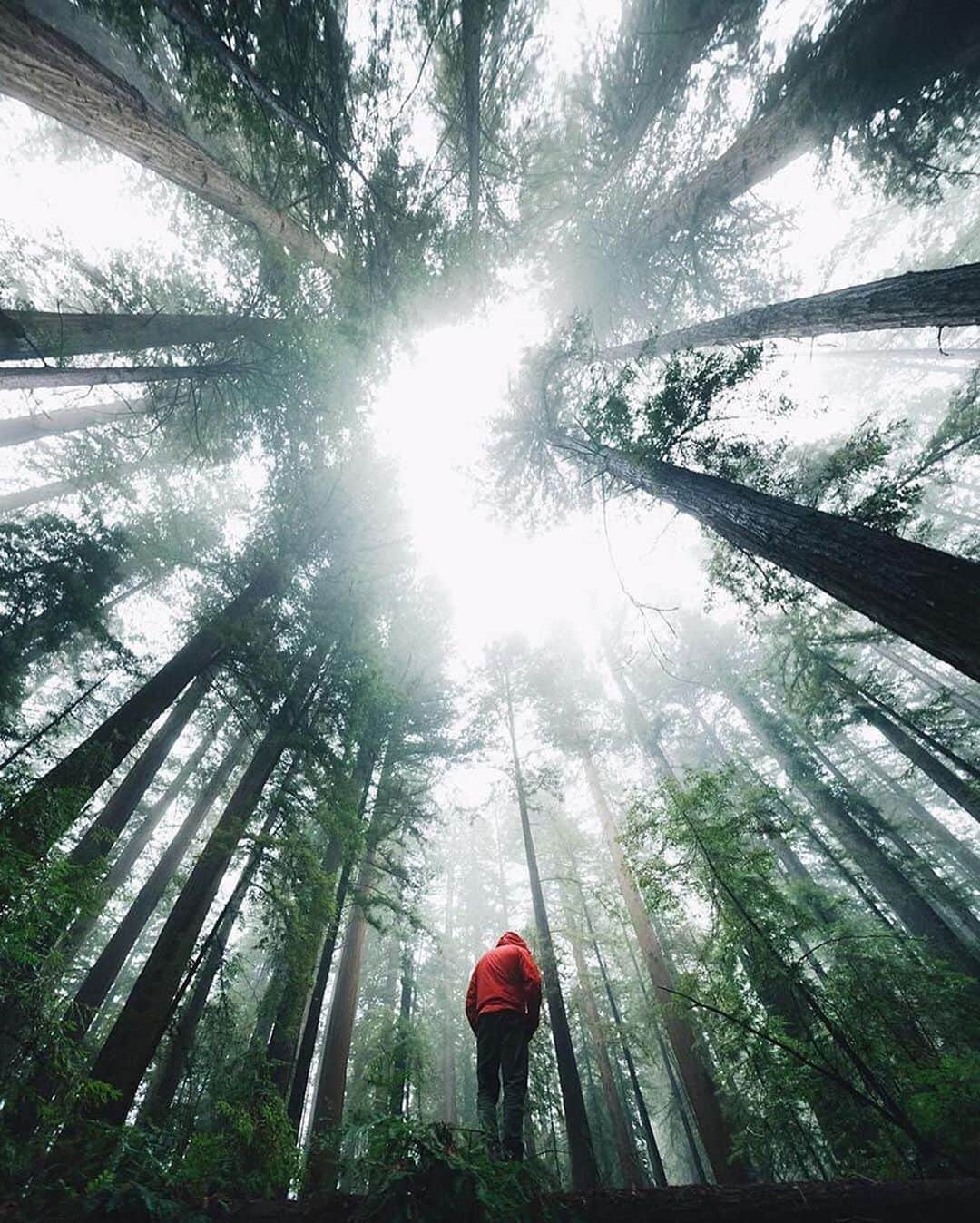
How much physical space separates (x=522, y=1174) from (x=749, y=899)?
5627 mm

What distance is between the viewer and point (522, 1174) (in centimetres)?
270

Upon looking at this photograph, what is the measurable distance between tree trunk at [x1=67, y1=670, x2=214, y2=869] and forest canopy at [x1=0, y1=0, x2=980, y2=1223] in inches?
4.7

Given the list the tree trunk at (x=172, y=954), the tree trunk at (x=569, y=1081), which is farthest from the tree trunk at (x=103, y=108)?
the tree trunk at (x=569, y=1081)

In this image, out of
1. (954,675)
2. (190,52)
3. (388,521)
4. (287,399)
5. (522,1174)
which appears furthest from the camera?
→ (954,675)

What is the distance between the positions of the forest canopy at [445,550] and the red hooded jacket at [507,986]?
0.42 feet

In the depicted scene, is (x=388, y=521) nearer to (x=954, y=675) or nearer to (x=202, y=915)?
(x=202, y=915)

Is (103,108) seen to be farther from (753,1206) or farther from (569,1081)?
(569,1081)

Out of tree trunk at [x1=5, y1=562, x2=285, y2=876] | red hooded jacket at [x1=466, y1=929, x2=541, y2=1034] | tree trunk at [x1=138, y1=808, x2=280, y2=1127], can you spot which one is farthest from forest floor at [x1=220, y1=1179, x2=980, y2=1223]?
tree trunk at [x1=138, y1=808, x2=280, y2=1127]

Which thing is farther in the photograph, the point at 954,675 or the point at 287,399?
the point at 954,675

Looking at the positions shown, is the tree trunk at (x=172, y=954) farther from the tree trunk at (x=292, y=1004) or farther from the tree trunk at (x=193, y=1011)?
the tree trunk at (x=292, y=1004)

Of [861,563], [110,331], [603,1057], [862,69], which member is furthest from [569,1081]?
[862,69]

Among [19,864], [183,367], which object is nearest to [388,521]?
[183,367]

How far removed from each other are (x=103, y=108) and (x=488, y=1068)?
1152 cm

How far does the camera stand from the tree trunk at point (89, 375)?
21.8ft
